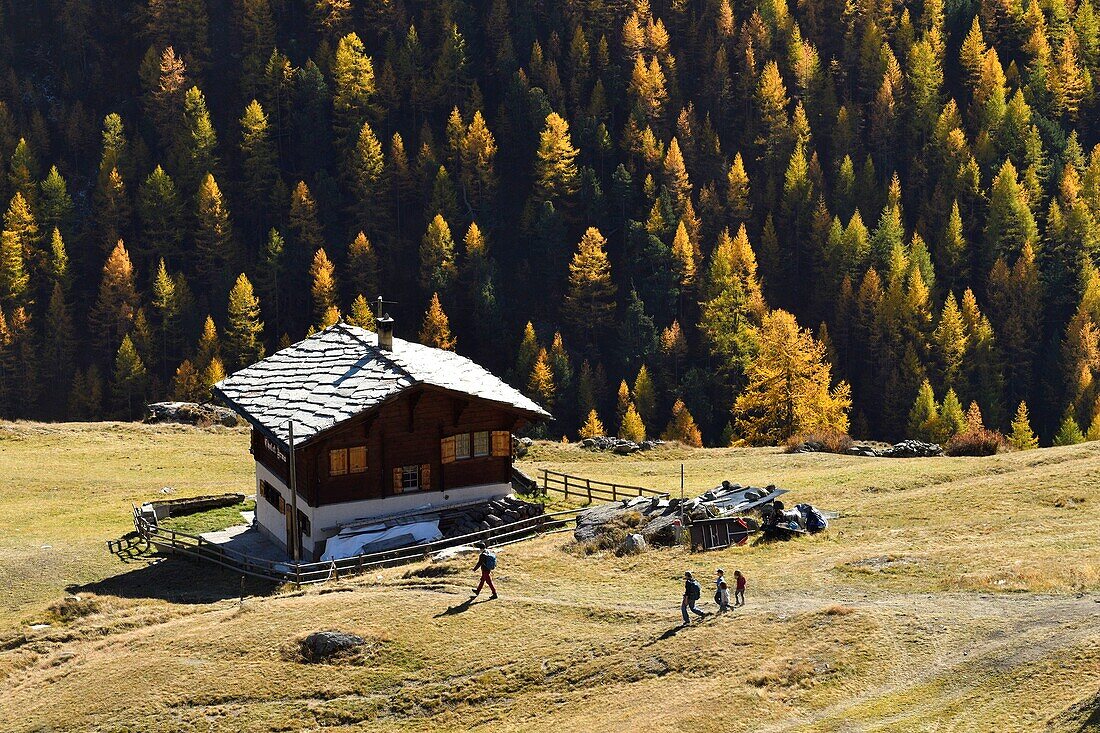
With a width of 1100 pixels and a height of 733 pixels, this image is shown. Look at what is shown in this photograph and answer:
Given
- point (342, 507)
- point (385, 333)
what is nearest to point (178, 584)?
point (342, 507)

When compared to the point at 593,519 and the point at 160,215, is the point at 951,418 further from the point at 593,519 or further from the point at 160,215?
the point at 160,215

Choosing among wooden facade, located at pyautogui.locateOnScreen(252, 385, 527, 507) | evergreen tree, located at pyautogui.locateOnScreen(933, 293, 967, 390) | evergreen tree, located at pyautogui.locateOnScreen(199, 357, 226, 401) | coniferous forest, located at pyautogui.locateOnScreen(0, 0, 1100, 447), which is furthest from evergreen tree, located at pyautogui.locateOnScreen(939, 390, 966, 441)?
wooden facade, located at pyautogui.locateOnScreen(252, 385, 527, 507)

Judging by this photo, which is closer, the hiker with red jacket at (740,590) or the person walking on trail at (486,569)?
the hiker with red jacket at (740,590)

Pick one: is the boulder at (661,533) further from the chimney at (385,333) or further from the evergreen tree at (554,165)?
the evergreen tree at (554,165)

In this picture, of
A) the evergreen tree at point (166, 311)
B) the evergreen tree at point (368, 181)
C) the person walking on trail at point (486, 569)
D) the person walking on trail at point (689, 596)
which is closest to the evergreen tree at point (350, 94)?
the evergreen tree at point (368, 181)

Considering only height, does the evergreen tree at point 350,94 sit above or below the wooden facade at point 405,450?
above

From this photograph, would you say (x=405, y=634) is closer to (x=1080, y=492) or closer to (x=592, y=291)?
(x=1080, y=492)

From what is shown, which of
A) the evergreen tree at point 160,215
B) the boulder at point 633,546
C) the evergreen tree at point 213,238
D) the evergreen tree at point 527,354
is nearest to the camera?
the boulder at point 633,546
